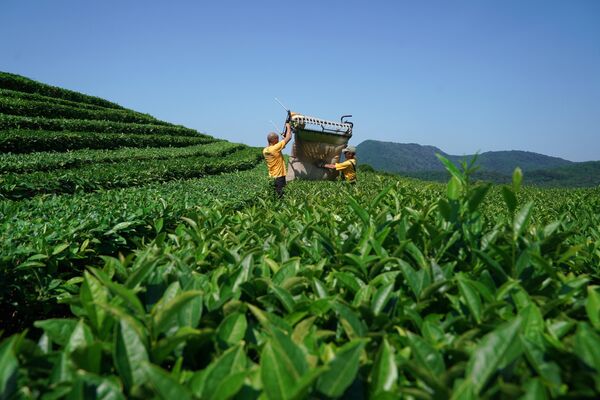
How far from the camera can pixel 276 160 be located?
29.8 ft

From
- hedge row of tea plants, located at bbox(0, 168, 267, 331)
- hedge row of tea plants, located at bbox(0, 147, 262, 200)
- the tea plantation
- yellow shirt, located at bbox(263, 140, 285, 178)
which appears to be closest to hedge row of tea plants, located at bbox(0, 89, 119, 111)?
hedge row of tea plants, located at bbox(0, 147, 262, 200)

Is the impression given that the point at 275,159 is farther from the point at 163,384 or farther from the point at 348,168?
the point at 163,384

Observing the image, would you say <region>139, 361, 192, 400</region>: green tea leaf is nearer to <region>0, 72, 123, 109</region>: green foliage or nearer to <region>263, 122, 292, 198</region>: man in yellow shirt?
<region>263, 122, 292, 198</region>: man in yellow shirt

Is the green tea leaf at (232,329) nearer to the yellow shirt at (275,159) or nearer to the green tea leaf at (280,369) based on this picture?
the green tea leaf at (280,369)

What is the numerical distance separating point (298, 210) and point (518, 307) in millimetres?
2566

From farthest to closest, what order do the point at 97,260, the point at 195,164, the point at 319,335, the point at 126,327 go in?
the point at 195,164, the point at 97,260, the point at 319,335, the point at 126,327

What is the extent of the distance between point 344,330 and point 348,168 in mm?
11055

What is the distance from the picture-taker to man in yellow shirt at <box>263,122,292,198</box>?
9133 millimetres

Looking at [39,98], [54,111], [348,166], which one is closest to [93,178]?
[348,166]

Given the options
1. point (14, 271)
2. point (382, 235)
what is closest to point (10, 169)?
point (14, 271)

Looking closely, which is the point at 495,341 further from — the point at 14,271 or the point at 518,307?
the point at 14,271

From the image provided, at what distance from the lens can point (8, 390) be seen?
85cm

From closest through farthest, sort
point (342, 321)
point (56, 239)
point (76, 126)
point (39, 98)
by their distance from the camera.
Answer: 1. point (342, 321)
2. point (56, 239)
3. point (76, 126)
4. point (39, 98)

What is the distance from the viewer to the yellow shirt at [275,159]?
9117 mm
